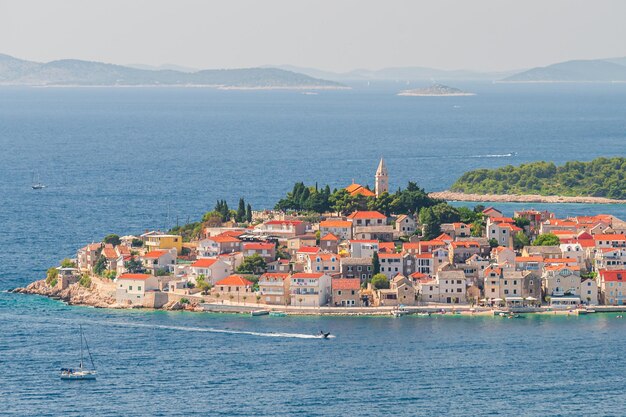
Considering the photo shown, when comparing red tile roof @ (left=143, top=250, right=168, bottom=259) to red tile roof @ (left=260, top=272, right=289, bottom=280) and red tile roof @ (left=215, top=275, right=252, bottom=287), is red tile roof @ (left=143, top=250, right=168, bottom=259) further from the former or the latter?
red tile roof @ (left=260, top=272, right=289, bottom=280)

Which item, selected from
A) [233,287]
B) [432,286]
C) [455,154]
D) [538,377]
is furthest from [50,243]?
[455,154]

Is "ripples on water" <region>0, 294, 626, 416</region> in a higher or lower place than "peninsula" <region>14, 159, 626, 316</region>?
lower

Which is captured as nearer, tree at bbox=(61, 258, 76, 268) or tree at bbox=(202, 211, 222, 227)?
tree at bbox=(61, 258, 76, 268)

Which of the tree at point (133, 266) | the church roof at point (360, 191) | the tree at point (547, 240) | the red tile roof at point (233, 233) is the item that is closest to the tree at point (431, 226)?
the tree at point (547, 240)

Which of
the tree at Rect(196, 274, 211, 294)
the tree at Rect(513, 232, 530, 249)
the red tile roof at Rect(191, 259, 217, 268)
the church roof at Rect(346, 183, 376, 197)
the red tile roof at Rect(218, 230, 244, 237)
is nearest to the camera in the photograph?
the tree at Rect(196, 274, 211, 294)

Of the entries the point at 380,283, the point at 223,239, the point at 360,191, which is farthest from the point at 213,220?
the point at 380,283

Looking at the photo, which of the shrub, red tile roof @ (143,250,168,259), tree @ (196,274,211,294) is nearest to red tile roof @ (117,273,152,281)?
tree @ (196,274,211,294)
